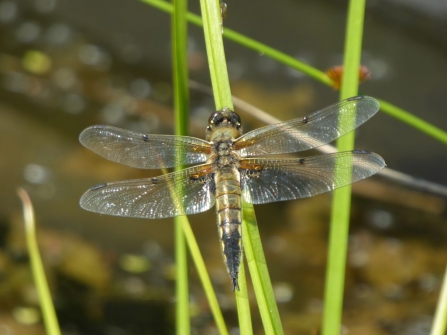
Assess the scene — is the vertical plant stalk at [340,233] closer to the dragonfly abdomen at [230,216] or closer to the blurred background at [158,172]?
the dragonfly abdomen at [230,216]

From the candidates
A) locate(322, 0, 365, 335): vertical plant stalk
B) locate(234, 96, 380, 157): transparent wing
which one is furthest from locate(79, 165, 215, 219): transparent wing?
locate(322, 0, 365, 335): vertical plant stalk

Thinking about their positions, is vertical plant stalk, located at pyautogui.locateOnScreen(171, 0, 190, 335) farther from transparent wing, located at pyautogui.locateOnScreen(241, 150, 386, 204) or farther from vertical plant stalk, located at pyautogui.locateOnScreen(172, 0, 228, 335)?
transparent wing, located at pyautogui.locateOnScreen(241, 150, 386, 204)

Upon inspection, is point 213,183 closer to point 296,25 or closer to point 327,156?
point 327,156

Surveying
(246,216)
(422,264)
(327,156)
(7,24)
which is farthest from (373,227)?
(7,24)

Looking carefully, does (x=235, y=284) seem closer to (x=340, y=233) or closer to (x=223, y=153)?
(x=340, y=233)

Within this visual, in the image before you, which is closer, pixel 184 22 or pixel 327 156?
pixel 184 22

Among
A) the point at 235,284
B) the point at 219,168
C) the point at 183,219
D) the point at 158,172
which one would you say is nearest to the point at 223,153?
the point at 219,168
